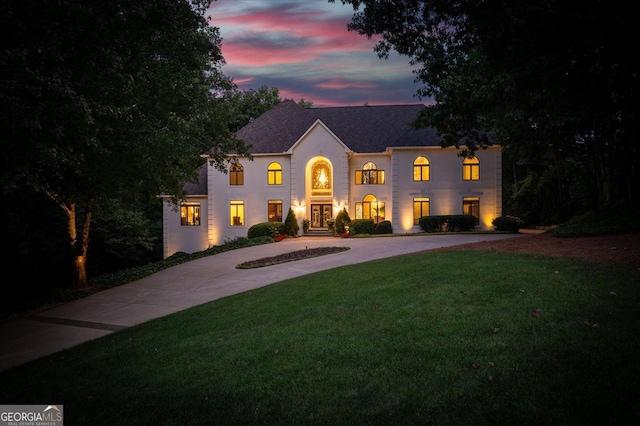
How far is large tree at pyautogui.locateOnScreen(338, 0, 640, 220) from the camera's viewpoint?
26.9 feet

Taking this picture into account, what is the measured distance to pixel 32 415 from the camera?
510 cm

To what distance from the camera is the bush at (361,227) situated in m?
27.9

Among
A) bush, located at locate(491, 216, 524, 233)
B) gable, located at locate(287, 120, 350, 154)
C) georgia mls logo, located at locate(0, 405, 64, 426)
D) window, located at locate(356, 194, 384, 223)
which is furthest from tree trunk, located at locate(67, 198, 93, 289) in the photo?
bush, located at locate(491, 216, 524, 233)

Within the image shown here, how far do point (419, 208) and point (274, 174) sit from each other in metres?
10.7

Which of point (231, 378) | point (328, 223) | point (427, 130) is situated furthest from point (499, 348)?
point (427, 130)

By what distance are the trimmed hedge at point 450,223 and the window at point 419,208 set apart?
1320 millimetres

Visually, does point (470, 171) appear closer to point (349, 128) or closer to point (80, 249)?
point (349, 128)

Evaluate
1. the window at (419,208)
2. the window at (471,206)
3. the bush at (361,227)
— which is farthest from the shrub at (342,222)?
the window at (471,206)

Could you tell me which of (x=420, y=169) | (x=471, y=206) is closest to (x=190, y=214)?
(x=420, y=169)

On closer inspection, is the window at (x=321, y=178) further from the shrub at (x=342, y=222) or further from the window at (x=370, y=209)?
the shrub at (x=342, y=222)

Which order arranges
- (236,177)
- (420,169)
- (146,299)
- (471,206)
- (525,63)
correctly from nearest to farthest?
(525,63), (146,299), (471,206), (420,169), (236,177)

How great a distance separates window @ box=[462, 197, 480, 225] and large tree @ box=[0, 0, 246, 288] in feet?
61.3

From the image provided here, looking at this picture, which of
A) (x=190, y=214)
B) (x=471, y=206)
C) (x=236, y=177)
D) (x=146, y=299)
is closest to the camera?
(x=146, y=299)

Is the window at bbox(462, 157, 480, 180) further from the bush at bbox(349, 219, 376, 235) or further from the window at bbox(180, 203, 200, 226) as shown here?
the window at bbox(180, 203, 200, 226)
